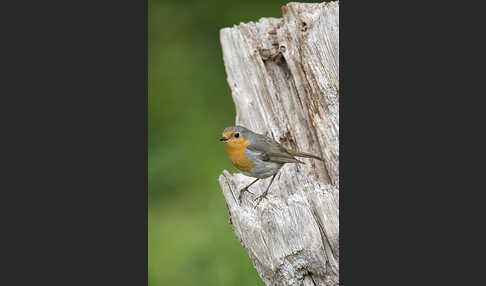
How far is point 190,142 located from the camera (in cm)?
713

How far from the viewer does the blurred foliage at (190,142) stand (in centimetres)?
628

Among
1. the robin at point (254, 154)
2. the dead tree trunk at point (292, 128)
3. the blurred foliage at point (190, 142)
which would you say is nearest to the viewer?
the dead tree trunk at point (292, 128)

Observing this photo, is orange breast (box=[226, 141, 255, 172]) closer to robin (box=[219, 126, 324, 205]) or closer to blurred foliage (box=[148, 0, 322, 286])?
robin (box=[219, 126, 324, 205])

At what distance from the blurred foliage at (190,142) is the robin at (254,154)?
63.3 inches

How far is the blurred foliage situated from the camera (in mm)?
6277

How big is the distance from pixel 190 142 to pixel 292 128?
2.24 metres

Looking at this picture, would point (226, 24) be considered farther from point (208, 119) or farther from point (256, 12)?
point (208, 119)

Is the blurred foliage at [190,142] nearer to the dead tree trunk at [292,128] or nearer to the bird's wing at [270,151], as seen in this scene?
the dead tree trunk at [292,128]

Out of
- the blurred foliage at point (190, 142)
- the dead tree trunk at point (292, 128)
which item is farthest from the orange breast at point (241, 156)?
the blurred foliage at point (190, 142)

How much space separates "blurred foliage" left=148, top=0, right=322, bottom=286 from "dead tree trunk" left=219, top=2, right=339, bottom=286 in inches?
41.4

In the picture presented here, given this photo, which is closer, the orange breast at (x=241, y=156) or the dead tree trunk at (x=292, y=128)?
the dead tree trunk at (x=292, y=128)

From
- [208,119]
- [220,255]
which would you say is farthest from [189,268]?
[208,119]

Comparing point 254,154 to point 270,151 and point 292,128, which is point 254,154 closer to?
point 270,151

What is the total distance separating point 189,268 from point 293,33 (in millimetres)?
2752
